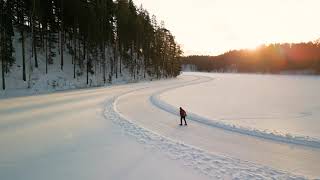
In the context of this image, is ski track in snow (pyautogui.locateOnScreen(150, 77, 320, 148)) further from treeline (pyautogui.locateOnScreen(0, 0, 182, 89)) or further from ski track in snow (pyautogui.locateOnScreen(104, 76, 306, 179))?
treeline (pyautogui.locateOnScreen(0, 0, 182, 89))

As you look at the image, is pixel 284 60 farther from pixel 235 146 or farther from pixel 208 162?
pixel 208 162

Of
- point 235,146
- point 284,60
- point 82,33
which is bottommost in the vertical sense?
point 235,146

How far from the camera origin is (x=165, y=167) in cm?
872

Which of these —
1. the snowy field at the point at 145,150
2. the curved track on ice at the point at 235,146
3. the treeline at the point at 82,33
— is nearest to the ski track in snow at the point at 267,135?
the snowy field at the point at 145,150

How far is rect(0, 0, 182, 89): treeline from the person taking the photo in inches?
1574

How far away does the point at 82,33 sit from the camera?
49.4 meters

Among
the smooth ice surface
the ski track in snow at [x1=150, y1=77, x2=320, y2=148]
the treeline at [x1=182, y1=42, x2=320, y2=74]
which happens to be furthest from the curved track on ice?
the treeline at [x1=182, y1=42, x2=320, y2=74]

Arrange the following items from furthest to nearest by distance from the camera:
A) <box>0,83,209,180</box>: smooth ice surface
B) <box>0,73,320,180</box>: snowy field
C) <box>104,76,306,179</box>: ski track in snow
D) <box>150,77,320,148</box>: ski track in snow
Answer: <box>150,77,320,148</box>: ski track in snow → <box>0,73,320,180</box>: snowy field → <box>0,83,209,180</box>: smooth ice surface → <box>104,76,306,179</box>: ski track in snow

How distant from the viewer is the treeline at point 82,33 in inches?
1574

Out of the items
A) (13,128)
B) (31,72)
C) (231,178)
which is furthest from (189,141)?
(31,72)

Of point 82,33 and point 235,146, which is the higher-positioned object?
point 82,33

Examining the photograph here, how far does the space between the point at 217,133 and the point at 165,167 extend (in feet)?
18.2

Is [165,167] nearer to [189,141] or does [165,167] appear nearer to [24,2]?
[189,141]

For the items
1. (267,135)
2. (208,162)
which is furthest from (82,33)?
(208,162)
